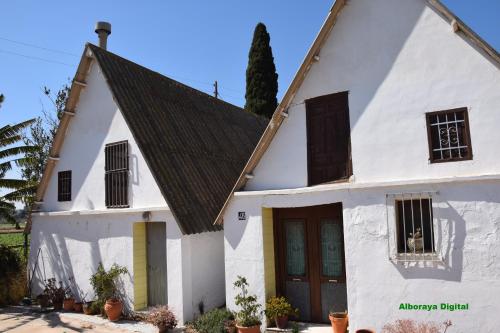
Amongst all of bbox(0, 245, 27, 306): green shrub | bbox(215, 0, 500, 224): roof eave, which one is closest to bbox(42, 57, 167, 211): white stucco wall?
bbox(0, 245, 27, 306): green shrub

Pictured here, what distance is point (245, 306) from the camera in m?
9.45

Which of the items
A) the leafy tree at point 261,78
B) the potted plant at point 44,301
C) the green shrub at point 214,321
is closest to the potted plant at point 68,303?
the potted plant at point 44,301

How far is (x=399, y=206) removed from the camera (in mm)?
8281

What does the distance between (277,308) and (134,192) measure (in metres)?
5.41

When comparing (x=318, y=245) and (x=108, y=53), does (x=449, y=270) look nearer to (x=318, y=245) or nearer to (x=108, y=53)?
(x=318, y=245)

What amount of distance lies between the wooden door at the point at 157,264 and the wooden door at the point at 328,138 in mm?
5016

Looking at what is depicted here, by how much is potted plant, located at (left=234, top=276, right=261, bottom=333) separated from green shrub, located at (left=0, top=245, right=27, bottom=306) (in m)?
8.60

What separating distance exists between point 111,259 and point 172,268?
256 centimetres

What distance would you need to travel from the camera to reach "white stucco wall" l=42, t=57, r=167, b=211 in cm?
1185

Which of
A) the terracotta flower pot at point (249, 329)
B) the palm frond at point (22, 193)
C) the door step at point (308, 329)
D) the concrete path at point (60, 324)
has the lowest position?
the concrete path at point (60, 324)

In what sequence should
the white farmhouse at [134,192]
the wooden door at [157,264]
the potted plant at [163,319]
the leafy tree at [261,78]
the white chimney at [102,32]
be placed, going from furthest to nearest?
the leafy tree at [261,78] < the white chimney at [102,32] < the wooden door at [157,264] < the white farmhouse at [134,192] < the potted plant at [163,319]

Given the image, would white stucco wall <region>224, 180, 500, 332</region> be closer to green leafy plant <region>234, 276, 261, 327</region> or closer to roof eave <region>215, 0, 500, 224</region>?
roof eave <region>215, 0, 500, 224</region>

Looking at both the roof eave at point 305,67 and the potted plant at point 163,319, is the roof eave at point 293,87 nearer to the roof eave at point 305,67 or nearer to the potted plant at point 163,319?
the roof eave at point 305,67

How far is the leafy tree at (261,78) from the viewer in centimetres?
2858
